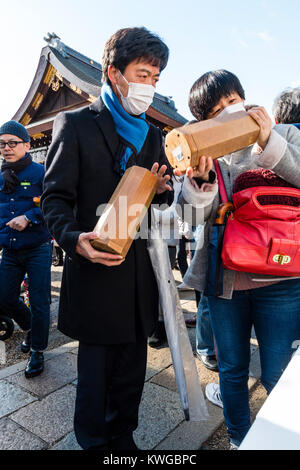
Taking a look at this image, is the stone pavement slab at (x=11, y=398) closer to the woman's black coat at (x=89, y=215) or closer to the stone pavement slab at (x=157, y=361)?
the stone pavement slab at (x=157, y=361)

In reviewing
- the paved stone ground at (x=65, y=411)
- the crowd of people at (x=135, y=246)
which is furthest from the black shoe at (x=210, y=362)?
the crowd of people at (x=135, y=246)

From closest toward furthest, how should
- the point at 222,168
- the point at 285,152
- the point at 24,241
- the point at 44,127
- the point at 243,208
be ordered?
the point at 285,152
the point at 243,208
the point at 222,168
the point at 24,241
the point at 44,127

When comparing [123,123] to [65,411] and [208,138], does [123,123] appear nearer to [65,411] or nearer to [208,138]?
[208,138]

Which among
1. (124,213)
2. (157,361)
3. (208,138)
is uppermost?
(208,138)

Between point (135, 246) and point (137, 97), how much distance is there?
75cm

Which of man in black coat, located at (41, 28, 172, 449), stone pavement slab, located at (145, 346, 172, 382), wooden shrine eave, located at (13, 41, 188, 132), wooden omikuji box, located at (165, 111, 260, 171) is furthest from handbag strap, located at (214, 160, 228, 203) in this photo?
wooden shrine eave, located at (13, 41, 188, 132)

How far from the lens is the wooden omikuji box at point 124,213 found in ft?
3.73

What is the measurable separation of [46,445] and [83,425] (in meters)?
0.62

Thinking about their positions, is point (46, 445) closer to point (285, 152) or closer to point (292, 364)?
point (292, 364)

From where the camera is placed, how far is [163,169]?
4.77 ft

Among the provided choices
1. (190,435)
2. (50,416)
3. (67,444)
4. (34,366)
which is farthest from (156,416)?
(34,366)

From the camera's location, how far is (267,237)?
131cm

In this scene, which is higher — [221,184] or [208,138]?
[208,138]

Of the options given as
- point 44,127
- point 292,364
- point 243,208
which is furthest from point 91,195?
point 44,127
